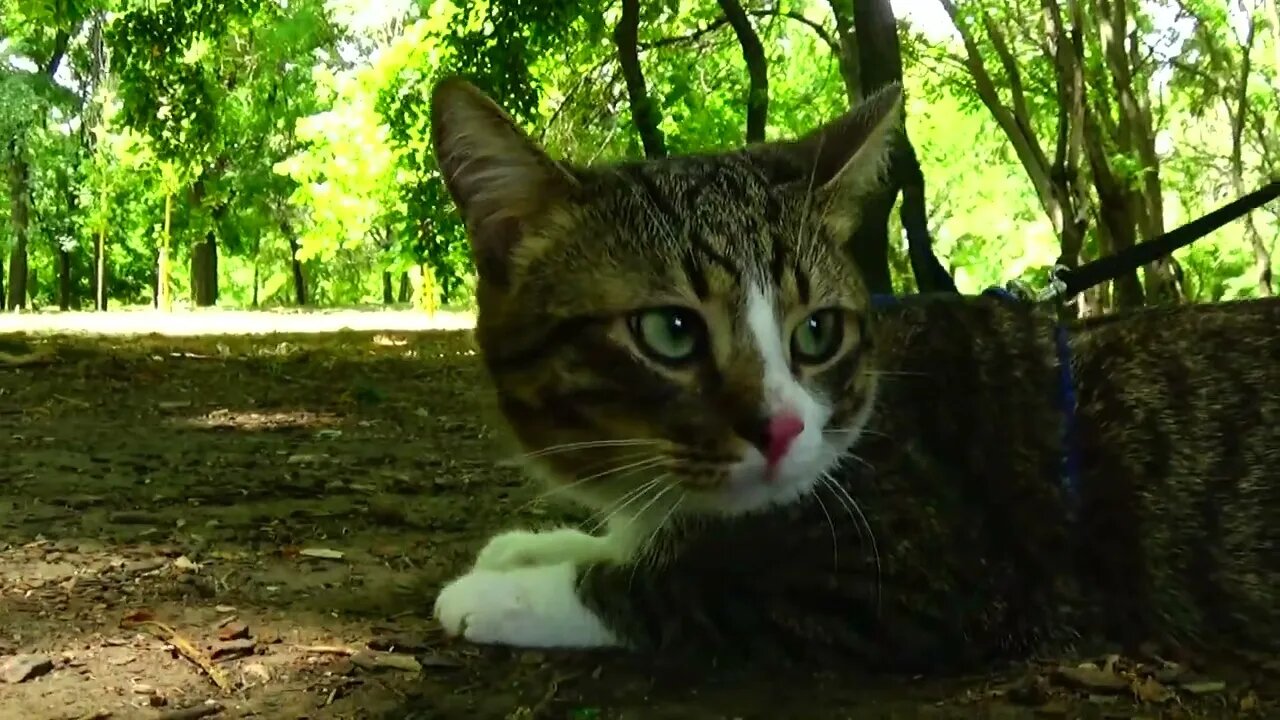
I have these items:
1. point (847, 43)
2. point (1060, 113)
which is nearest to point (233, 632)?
point (847, 43)

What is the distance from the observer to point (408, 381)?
34.2 feet

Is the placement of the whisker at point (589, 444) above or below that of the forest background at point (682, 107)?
below

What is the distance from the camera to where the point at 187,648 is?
2.50 m

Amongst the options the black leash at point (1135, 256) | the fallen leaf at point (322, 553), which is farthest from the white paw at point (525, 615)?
the black leash at point (1135, 256)

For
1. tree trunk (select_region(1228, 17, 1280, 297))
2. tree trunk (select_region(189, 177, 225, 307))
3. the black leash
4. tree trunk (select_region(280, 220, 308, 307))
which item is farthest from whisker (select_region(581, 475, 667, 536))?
tree trunk (select_region(280, 220, 308, 307))

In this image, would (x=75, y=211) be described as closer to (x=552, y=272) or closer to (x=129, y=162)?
(x=129, y=162)

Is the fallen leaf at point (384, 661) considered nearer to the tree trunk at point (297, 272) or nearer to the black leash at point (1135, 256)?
the black leash at point (1135, 256)

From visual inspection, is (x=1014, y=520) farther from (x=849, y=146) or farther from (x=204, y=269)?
(x=204, y=269)

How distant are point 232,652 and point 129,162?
83.5ft

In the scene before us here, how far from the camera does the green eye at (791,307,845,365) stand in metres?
2.68

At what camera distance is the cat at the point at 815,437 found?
2.54 meters

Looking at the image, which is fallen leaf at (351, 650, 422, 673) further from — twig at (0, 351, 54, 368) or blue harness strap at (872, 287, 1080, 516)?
twig at (0, 351, 54, 368)

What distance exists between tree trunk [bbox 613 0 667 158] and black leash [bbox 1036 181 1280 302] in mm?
7579

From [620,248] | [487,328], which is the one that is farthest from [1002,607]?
[487,328]
